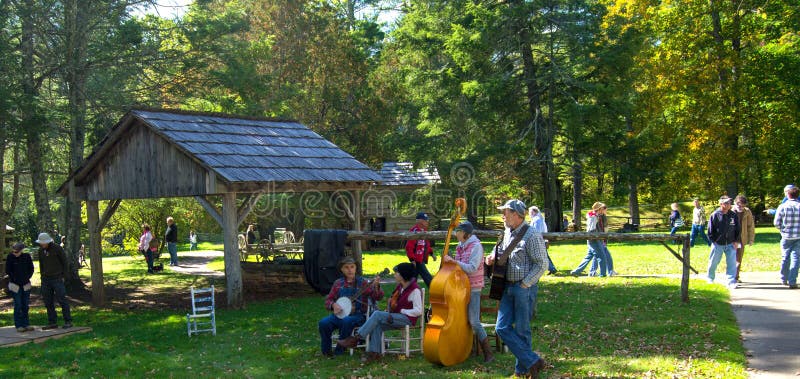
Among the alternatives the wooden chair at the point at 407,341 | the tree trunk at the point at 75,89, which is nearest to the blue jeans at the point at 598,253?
the wooden chair at the point at 407,341

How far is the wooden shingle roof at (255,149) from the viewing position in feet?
45.9

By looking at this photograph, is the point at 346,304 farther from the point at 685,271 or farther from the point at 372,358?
the point at 685,271

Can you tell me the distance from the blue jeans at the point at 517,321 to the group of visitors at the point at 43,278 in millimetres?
8634

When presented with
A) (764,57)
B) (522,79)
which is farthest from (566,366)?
(764,57)

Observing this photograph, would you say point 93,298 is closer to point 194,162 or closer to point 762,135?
point 194,162

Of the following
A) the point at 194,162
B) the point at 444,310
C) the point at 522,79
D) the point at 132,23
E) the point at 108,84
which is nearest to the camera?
the point at 444,310

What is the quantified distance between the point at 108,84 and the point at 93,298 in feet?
20.4

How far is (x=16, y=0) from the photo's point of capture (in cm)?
1605

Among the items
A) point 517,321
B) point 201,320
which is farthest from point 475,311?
point 201,320

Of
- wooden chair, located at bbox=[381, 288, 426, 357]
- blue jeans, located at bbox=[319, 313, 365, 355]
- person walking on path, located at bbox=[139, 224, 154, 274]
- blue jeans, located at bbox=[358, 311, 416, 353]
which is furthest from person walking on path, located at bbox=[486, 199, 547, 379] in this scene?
person walking on path, located at bbox=[139, 224, 154, 274]

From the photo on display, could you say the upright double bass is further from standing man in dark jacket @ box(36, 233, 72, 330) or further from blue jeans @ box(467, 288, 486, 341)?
standing man in dark jacket @ box(36, 233, 72, 330)

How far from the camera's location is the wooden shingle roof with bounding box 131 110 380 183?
45.9 feet

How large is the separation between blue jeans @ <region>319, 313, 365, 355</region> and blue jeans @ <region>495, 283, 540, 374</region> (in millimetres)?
2429

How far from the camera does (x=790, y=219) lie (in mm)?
12828
